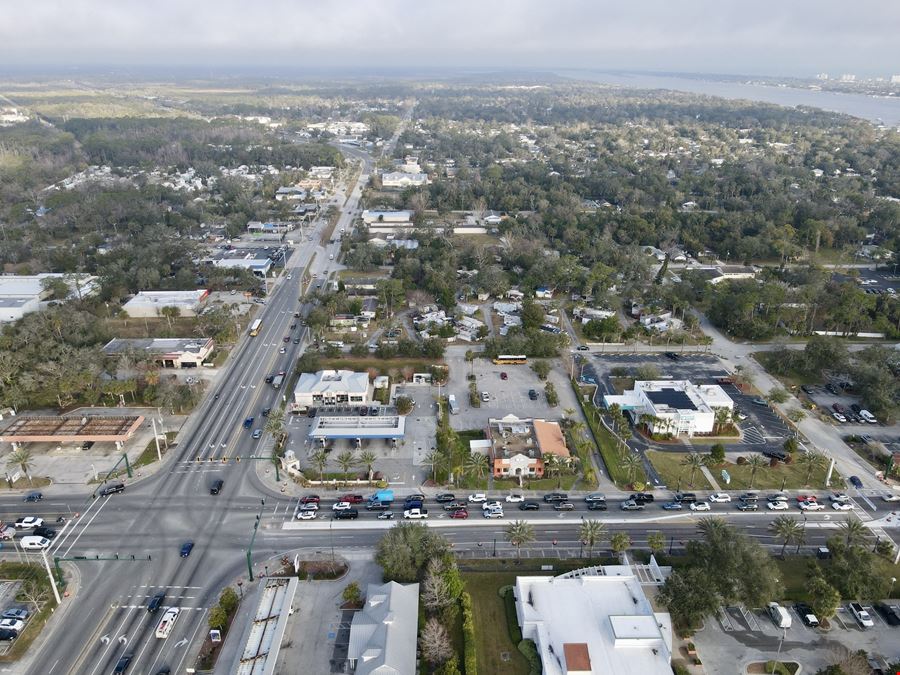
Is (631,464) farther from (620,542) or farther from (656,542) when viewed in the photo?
(620,542)

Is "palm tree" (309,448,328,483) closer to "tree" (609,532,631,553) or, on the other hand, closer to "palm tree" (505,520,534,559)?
"palm tree" (505,520,534,559)

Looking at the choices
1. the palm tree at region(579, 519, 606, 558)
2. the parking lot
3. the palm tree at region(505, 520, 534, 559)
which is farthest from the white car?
the parking lot

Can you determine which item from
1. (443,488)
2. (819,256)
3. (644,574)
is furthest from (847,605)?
(819,256)

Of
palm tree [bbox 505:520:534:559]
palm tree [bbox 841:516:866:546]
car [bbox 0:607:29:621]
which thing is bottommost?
car [bbox 0:607:29:621]

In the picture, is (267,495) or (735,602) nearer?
(735,602)

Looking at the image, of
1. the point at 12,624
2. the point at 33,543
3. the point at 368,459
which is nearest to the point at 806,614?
the point at 368,459

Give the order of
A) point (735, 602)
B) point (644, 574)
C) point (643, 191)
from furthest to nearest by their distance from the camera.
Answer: point (643, 191), point (644, 574), point (735, 602)

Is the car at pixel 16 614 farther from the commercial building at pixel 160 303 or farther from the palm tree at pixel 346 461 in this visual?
the commercial building at pixel 160 303

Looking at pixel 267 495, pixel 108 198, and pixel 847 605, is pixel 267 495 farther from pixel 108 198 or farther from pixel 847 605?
pixel 108 198
